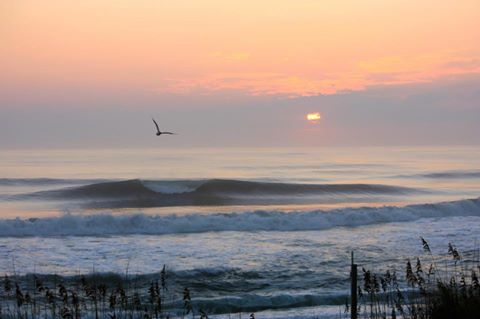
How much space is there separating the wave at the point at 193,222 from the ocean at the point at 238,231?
0.04 m

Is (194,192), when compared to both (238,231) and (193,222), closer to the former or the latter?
(193,222)

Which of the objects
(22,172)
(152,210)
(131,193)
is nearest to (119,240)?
(152,210)

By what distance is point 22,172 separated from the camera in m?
46.9

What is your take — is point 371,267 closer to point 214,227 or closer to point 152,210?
point 214,227

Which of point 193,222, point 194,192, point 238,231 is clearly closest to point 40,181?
point 194,192

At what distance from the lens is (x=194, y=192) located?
35.2 meters

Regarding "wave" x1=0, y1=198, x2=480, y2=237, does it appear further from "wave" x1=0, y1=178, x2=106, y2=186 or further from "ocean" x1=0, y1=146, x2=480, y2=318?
"wave" x1=0, y1=178, x2=106, y2=186

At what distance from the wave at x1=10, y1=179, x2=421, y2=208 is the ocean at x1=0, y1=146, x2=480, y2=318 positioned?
72 mm

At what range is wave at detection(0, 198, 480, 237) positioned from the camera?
65.4 feet

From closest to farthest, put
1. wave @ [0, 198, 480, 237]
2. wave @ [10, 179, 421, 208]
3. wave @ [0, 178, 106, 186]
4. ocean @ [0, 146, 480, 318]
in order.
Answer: ocean @ [0, 146, 480, 318] < wave @ [0, 198, 480, 237] < wave @ [10, 179, 421, 208] < wave @ [0, 178, 106, 186]

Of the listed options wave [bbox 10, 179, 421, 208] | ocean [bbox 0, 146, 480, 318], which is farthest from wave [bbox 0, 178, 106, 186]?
wave [bbox 10, 179, 421, 208]

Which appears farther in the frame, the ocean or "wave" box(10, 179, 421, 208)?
"wave" box(10, 179, 421, 208)

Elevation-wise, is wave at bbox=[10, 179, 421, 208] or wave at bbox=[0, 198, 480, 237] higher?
wave at bbox=[10, 179, 421, 208]

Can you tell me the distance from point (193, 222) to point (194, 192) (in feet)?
44.5
